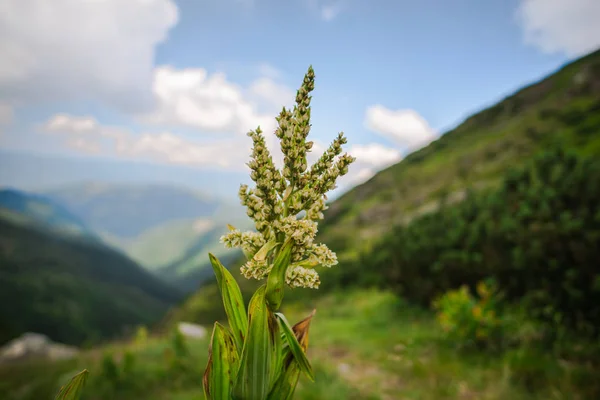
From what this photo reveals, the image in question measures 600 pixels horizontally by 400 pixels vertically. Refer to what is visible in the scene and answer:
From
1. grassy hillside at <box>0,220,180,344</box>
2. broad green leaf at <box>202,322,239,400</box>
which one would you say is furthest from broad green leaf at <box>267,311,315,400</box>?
grassy hillside at <box>0,220,180,344</box>

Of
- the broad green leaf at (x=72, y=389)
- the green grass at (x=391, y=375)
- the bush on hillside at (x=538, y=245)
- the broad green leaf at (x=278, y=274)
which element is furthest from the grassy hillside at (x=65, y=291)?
the broad green leaf at (x=278, y=274)

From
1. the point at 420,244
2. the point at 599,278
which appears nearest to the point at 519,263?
the point at 599,278

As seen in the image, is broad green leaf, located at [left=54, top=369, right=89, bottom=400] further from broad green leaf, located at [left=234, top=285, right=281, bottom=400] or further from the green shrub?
the green shrub

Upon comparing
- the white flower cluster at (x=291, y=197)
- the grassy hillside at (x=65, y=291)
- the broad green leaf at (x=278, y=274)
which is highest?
the grassy hillside at (x=65, y=291)

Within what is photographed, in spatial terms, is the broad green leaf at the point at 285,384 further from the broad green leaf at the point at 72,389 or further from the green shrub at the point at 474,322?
the green shrub at the point at 474,322

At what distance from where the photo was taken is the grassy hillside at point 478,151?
4625 cm

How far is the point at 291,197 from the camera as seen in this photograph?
1890mm

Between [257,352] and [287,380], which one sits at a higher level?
[257,352]

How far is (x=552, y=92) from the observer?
75.5 metres

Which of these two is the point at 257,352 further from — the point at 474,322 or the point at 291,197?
the point at 474,322

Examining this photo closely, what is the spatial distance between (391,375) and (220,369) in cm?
654

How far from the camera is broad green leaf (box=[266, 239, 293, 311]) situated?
1.69m

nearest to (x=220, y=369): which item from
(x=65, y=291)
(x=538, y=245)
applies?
(x=538, y=245)

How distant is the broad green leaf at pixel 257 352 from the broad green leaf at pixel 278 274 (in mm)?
41
